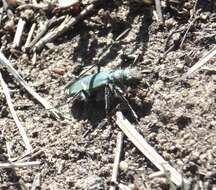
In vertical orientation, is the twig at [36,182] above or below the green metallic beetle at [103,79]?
below

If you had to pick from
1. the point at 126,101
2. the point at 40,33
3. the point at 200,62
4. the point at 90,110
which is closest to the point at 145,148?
the point at 126,101

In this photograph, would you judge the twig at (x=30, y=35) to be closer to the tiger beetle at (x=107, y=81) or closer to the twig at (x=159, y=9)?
the tiger beetle at (x=107, y=81)

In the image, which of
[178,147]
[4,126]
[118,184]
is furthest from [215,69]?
[4,126]

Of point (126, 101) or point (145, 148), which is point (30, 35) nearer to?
point (126, 101)

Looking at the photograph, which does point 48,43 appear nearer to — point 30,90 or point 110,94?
point 30,90

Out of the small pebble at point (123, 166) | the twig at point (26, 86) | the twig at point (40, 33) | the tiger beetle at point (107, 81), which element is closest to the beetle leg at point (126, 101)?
A: the tiger beetle at point (107, 81)
